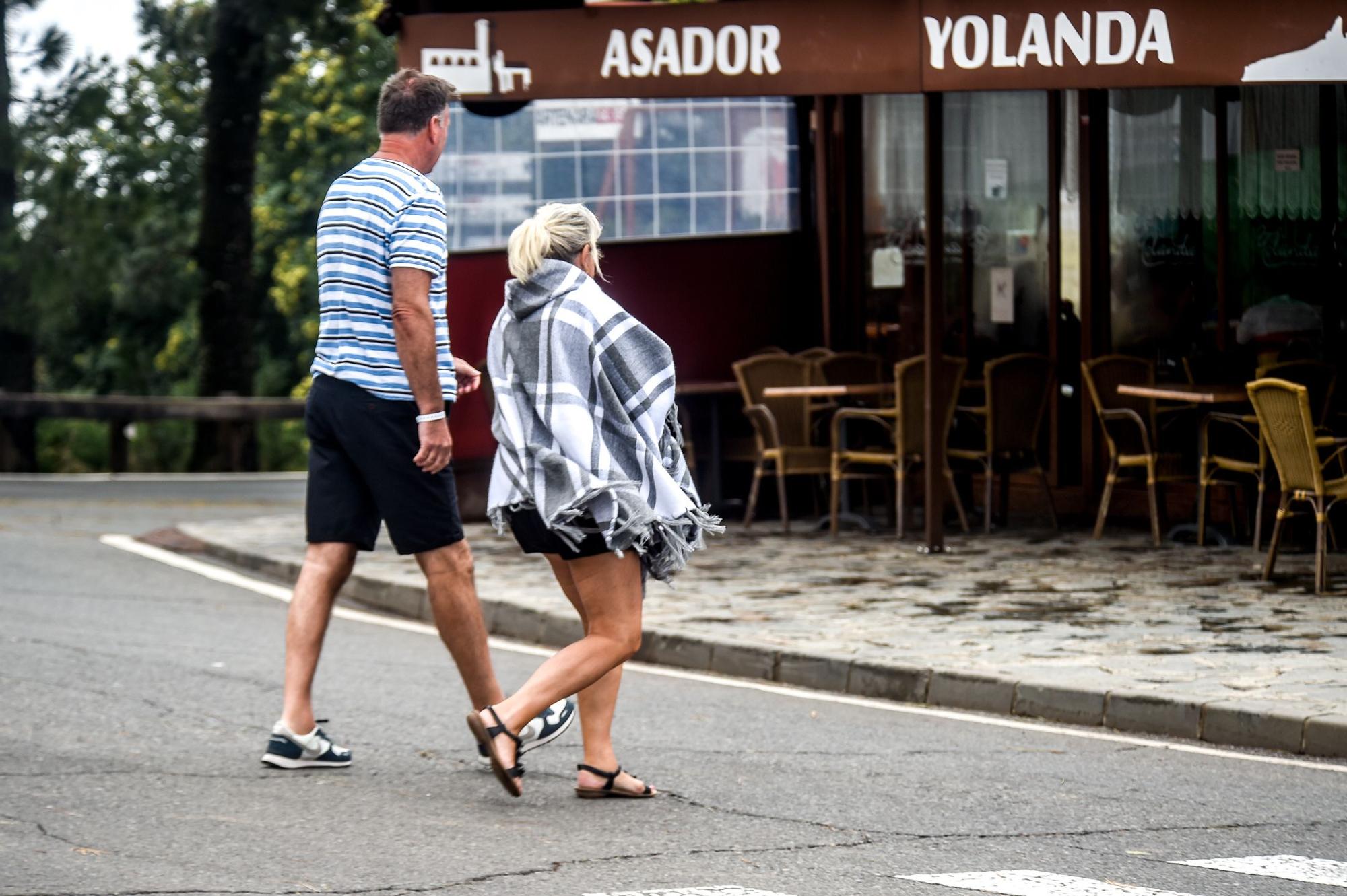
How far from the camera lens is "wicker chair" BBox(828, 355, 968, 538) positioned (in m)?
12.2

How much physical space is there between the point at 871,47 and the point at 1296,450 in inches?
120

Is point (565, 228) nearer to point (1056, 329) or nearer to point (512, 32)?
point (512, 32)

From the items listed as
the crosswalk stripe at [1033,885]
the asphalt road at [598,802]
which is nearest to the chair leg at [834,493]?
the asphalt road at [598,802]

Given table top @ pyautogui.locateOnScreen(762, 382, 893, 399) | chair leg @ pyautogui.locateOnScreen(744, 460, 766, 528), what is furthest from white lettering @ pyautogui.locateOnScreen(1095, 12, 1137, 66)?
chair leg @ pyautogui.locateOnScreen(744, 460, 766, 528)

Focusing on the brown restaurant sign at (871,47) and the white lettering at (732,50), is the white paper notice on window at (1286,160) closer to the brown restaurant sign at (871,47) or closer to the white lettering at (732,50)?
the brown restaurant sign at (871,47)

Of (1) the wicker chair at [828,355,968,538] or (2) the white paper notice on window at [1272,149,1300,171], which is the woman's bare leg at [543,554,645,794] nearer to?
(1) the wicker chair at [828,355,968,538]

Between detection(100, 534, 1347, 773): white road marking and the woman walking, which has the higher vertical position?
the woman walking

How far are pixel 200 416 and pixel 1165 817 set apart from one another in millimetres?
17669

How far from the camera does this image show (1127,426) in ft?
40.4

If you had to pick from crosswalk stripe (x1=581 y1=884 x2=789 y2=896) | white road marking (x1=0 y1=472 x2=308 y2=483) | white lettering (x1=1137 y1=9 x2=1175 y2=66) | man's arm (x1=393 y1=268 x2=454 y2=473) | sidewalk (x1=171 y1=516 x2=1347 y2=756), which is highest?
white lettering (x1=1137 y1=9 x2=1175 y2=66)

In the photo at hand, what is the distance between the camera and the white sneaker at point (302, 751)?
6152 millimetres

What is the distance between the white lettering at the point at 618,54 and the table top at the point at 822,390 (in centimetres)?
250

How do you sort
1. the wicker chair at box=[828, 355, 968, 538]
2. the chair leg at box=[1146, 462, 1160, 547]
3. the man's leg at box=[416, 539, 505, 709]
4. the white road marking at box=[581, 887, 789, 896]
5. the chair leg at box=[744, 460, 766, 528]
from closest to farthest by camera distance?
1. the white road marking at box=[581, 887, 789, 896]
2. the man's leg at box=[416, 539, 505, 709]
3. the chair leg at box=[1146, 462, 1160, 547]
4. the wicker chair at box=[828, 355, 968, 538]
5. the chair leg at box=[744, 460, 766, 528]

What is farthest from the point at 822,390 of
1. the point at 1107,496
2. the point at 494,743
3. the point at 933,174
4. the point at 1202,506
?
the point at 494,743
